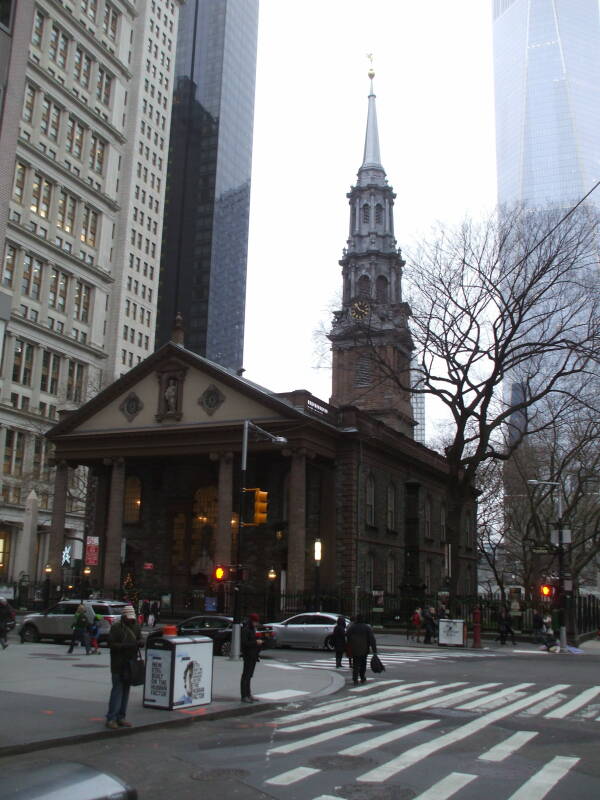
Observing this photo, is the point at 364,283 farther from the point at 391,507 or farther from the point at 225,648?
the point at 225,648

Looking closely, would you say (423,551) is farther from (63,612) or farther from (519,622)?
(63,612)

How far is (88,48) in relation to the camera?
8194 centimetres

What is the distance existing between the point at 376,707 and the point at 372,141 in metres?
70.6

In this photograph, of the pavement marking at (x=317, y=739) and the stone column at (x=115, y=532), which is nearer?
the pavement marking at (x=317, y=739)

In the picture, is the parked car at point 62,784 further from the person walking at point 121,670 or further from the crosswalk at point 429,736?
the person walking at point 121,670

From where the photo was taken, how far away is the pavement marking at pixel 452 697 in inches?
601

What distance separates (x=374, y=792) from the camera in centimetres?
863

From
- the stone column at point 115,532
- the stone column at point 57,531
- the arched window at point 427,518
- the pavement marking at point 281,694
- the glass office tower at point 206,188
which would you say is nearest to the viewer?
the pavement marking at point 281,694

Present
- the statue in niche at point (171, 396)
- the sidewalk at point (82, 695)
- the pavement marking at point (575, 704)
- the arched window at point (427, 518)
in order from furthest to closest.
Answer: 1. the arched window at point (427, 518)
2. the statue in niche at point (171, 396)
3. the pavement marking at point (575, 704)
4. the sidewalk at point (82, 695)

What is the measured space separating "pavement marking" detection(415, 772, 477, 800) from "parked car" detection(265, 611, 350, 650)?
791 inches

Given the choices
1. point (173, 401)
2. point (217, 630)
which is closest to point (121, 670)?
point (217, 630)

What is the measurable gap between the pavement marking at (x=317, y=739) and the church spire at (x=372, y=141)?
68.7 metres

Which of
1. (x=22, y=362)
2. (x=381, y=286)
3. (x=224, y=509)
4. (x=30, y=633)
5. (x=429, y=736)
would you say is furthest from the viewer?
(x=22, y=362)

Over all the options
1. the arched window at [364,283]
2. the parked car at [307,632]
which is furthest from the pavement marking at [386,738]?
the arched window at [364,283]
